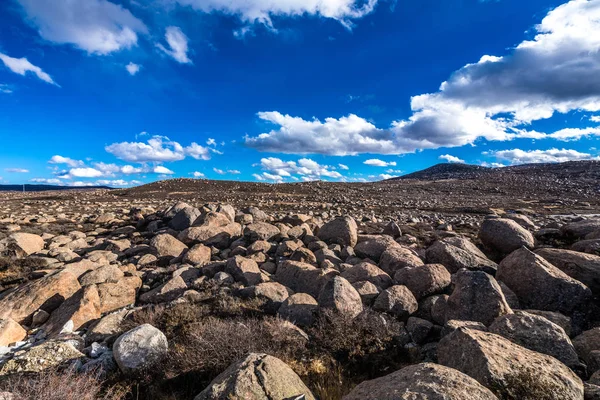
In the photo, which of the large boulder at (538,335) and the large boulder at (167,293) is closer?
the large boulder at (538,335)

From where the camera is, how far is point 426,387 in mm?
3180

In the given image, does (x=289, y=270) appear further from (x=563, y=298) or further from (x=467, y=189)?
(x=467, y=189)

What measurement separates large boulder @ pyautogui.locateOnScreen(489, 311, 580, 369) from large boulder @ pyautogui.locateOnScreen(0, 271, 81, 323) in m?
9.64

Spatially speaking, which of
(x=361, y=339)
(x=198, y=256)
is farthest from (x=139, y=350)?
(x=198, y=256)

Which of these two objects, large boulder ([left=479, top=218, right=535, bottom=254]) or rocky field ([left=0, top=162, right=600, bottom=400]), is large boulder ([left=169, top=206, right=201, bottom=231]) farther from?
large boulder ([left=479, top=218, right=535, bottom=254])

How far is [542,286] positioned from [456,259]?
7.27ft

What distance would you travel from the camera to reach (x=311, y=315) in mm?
6531

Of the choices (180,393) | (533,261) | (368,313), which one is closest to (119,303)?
(180,393)

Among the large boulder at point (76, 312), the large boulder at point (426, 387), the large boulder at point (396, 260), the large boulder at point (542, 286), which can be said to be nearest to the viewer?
the large boulder at point (426, 387)

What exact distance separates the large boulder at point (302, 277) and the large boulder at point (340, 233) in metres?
3.15

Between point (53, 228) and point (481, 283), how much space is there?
20406 millimetres

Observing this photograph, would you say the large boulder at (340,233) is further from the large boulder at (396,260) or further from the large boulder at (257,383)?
the large boulder at (257,383)

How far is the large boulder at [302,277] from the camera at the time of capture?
26.3ft

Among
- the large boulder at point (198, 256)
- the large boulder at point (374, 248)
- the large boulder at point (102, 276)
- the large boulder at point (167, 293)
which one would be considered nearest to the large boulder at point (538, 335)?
the large boulder at point (374, 248)
